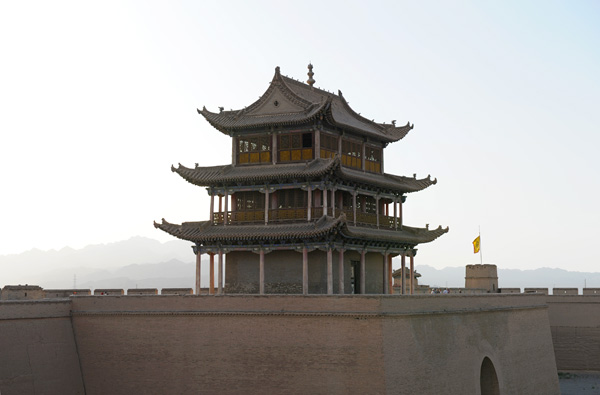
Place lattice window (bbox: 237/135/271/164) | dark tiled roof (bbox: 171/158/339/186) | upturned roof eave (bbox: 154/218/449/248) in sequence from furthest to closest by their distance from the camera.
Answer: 1. lattice window (bbox: 237/135/271/164)
2. dark tiled roof (bbox: 171/158/339/186)
3. upturned roof eave (bbox: 154/218/449/248)

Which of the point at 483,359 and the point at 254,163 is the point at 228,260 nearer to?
the point at 254,163

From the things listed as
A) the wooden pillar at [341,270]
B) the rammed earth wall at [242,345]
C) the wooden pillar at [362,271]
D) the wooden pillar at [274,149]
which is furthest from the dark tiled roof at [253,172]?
the rammed earth wall at [242,345]

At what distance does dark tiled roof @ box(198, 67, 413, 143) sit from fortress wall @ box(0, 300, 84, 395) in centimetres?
1304

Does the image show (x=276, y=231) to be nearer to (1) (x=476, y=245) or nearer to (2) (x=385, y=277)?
(2) (x=385, y=277)

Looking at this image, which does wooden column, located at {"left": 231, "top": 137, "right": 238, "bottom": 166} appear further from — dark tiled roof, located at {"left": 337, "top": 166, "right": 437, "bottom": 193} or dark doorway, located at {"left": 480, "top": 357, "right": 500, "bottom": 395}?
dark doorway, located at {"left": 480, "top": 357, "right": 500, "bottom": 395}

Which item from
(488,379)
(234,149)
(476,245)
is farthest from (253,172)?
(476,245)

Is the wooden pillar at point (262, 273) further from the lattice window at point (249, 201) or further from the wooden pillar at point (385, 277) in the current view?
the wooden pillar at point (385, 277)

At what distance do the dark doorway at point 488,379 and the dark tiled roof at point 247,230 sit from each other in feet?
35.9

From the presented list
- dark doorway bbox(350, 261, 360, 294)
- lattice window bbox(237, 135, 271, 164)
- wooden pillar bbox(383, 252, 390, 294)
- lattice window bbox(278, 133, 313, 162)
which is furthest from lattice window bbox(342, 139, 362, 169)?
wooden pillar bbox(383, 252, 390, 294)

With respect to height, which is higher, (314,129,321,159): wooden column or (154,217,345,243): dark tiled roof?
(314,129,321,159): wooden column

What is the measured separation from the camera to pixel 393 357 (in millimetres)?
30219

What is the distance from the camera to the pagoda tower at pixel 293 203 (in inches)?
1454

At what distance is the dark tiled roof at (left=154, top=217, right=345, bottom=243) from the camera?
35750 mm

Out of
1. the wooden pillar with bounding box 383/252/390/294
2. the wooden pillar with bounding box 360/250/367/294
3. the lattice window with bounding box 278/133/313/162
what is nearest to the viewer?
the lattice window with bounding box 278/133/313/162
